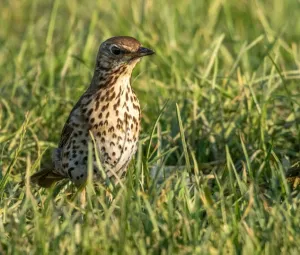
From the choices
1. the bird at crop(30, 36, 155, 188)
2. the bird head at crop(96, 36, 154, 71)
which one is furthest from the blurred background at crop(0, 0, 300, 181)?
the bird head at crop(96, 36, 154, 71)

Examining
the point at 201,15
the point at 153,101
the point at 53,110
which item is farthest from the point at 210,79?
the point at 201,15

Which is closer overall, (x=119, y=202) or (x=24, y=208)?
(x=24, y=208)

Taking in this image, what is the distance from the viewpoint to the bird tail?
6.55 m

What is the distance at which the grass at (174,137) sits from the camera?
4.80 metres

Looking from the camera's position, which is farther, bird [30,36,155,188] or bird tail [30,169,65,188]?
bird tail [30,169,65,188]

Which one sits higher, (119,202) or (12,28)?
(12,28)

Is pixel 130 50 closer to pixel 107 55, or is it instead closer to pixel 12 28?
pixel 107 55

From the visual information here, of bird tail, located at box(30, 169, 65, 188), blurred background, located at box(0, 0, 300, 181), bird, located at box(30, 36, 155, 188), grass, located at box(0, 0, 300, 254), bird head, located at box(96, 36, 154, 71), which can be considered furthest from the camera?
blurred background, located at box(0, 0, 300, 181)

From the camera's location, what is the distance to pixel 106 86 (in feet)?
20.3

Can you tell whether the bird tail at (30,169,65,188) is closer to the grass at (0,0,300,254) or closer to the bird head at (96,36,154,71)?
the grass at (0,0,300,254)

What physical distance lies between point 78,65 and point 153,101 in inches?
46.0

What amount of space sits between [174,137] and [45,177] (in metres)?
1.03

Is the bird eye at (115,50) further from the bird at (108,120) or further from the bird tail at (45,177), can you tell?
the bird tail at (45,177)

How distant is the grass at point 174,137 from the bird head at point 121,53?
340 millimetres
